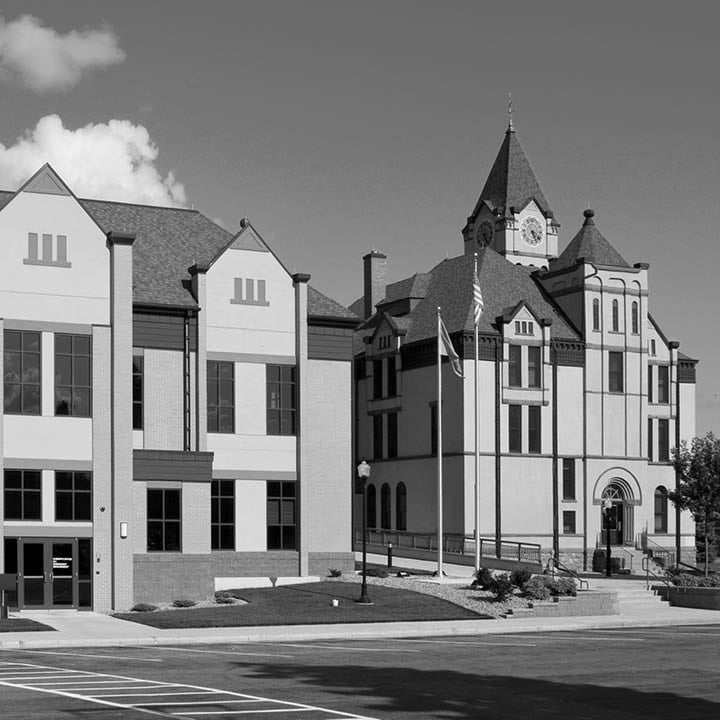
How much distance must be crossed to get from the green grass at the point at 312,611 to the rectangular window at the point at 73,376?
24.4 feet

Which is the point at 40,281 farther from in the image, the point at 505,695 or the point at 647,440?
the point at 647,440

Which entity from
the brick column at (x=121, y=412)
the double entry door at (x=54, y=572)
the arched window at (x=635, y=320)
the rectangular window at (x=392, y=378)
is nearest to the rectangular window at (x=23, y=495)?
the double entry door at (x=54, y=572)

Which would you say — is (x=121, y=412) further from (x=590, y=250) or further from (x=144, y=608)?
(x=590, y=250)

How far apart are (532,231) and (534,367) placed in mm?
17376

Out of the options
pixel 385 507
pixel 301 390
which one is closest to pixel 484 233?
pixel 385 507

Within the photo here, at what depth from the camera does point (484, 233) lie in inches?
3285

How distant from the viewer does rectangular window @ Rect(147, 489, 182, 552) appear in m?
43.8

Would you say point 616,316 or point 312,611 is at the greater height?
point 616,316

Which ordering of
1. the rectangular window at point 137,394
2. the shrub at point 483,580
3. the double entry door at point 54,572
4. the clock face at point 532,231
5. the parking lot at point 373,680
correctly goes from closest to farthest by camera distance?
1. the parking lot at point 373,680
2. the double entry door at point 54,572
3. the shrub at point 483,580
4. the rectangular window at point 137,394
5. the clock face at point 532,231

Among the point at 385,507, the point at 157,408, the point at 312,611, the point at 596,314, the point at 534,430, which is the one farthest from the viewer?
the point at 385,507

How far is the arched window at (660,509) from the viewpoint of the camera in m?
71.0

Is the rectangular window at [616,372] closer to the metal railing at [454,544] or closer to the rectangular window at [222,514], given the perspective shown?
the metal railing at [454,544]

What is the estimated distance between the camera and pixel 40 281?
140 ft

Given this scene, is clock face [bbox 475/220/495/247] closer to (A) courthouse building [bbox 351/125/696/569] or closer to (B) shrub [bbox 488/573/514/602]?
(A) courthouse building [bbox 351/125/696/569]
